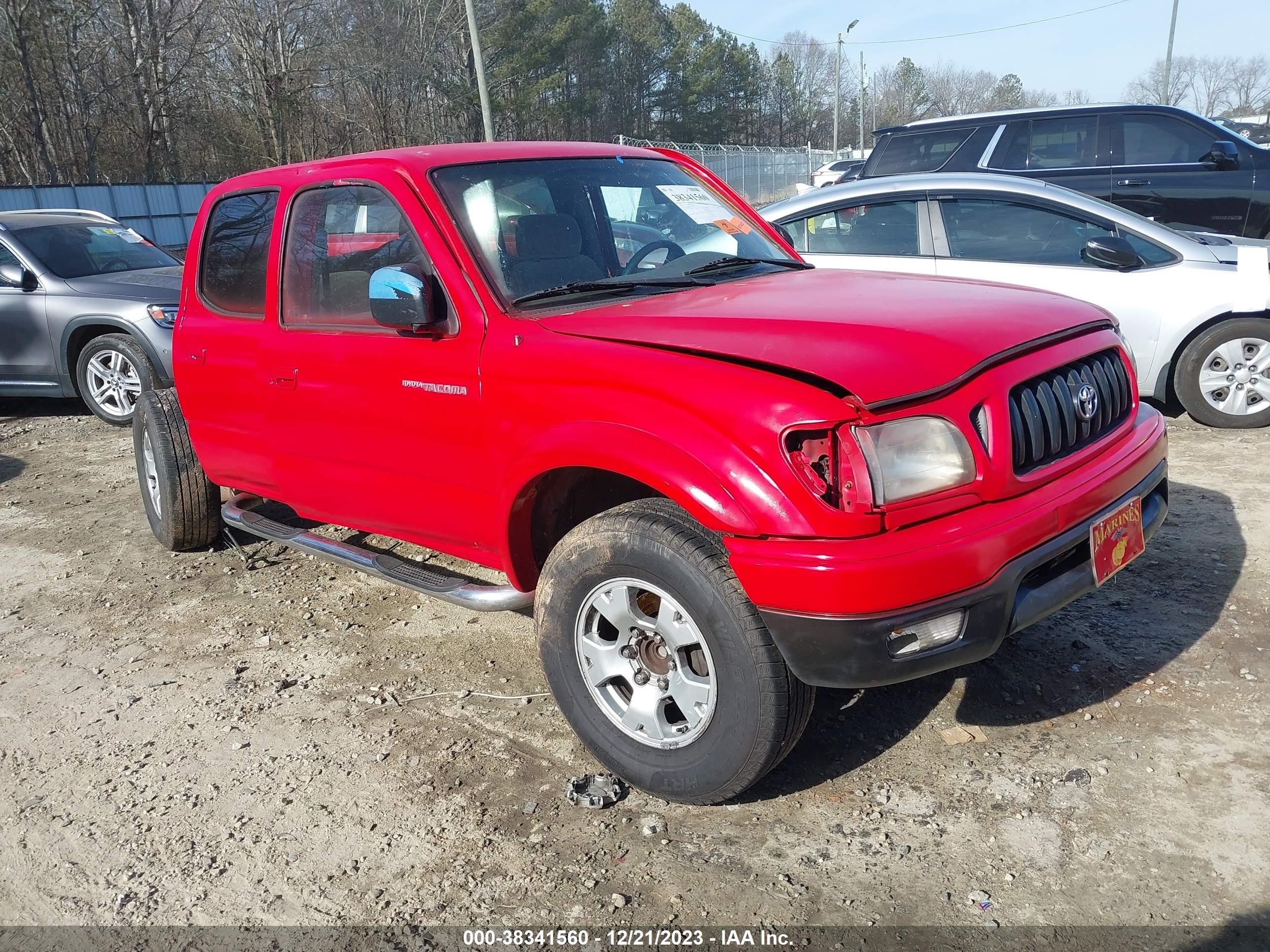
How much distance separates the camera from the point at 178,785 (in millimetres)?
3131

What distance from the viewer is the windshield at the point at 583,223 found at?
3.27 metres

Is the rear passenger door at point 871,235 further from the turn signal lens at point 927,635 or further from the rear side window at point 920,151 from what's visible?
the turn signal lens at point 927,635

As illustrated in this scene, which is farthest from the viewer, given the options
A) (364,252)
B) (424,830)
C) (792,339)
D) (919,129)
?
(919,129)

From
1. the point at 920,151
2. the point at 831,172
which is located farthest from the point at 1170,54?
the point at 920,151

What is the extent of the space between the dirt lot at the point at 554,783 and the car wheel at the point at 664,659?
0.66 feet

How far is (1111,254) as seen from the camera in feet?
19.6

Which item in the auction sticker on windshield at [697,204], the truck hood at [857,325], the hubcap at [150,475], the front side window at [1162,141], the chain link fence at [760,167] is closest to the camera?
the truck hood at [857,325]

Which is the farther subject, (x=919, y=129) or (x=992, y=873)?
(x=919, y=129)

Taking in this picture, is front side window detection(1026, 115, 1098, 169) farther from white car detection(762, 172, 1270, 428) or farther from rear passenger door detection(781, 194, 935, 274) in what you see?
rear passenger door detection(781, 194, 935, 274)

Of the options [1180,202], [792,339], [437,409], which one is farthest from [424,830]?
[1180,202]

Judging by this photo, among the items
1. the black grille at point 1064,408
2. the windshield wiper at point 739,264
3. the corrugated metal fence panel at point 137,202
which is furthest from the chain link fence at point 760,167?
the black grille at point 1064,408

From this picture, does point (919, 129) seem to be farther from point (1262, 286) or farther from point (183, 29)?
point (183, 29)

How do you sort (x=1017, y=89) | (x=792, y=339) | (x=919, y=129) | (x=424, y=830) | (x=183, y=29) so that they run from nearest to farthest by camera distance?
(x=792, y=339)
(x=424, y=830)
(x=919, y=129)
(x=183, y=29)
(x=1017, y=89)

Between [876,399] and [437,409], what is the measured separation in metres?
1.52
